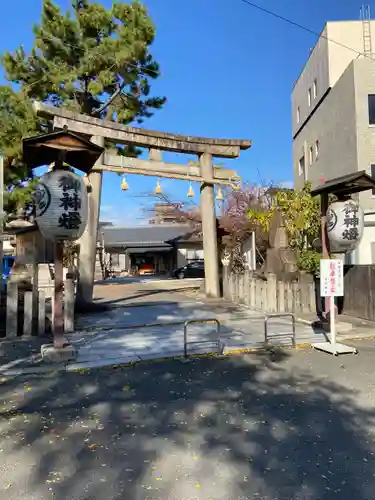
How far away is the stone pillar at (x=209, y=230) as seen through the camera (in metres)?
16.3

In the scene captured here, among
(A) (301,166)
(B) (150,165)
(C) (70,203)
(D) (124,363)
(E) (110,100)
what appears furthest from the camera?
(A) (301,166)

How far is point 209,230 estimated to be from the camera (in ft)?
53.9

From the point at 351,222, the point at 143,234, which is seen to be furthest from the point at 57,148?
the point at 143,234

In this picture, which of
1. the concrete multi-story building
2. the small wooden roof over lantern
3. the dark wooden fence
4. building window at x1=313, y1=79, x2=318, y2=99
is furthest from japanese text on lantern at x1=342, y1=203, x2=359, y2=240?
building window at x1=313, y1=79, x2=318, y2=99

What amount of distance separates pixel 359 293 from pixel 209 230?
21.1ft

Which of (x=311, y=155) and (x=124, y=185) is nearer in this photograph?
(x=124, y=185)

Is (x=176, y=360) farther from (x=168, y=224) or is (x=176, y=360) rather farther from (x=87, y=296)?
(x=168, y=224)

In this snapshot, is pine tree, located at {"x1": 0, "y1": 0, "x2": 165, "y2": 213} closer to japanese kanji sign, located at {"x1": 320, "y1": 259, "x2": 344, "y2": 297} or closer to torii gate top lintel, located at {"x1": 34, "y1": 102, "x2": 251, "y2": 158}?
torii gate top lintel, located at {"x1": 34, "y1": 102, "x2": 251, "y2": 158}

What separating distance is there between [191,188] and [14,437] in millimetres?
13224

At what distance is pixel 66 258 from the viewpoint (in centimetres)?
2627

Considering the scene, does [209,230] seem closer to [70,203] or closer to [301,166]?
[70,203]

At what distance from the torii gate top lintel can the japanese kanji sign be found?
854 cm

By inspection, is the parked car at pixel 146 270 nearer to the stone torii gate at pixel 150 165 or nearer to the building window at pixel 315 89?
the building window at pixel 315 89

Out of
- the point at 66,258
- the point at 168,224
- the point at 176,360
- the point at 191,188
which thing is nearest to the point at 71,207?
the point at 176,360
